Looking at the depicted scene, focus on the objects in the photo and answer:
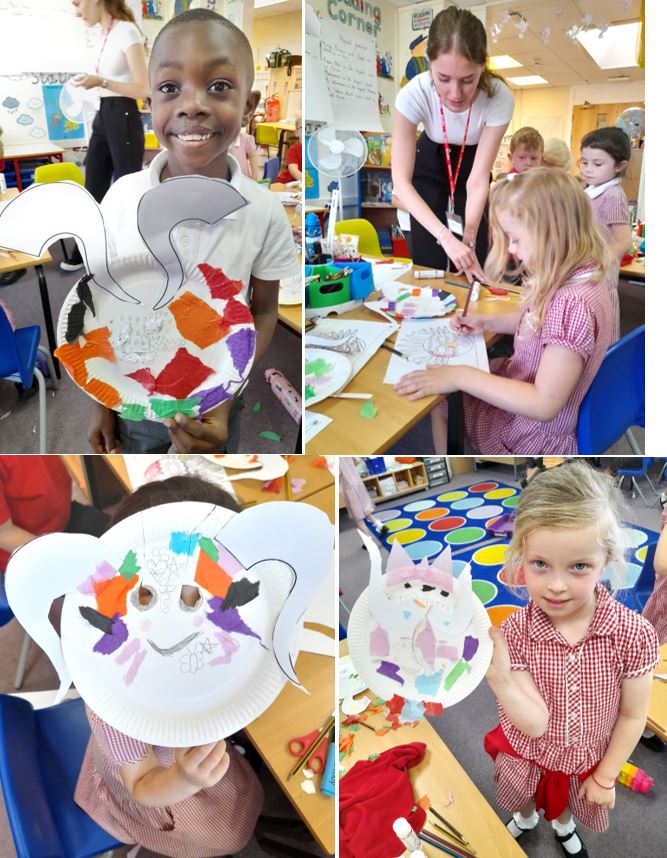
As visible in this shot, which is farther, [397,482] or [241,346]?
[397,482]

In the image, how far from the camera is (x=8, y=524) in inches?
42.2

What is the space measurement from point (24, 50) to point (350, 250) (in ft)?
1.90

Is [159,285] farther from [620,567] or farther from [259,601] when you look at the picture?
[620,567]

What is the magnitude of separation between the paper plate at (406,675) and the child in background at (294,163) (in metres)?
0.69

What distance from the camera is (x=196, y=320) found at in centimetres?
101

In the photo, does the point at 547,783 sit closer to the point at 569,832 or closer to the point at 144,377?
the point at 569,832

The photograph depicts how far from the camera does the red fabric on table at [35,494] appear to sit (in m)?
1.07

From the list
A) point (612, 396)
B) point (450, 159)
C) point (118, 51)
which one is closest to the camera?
point (118, 51)

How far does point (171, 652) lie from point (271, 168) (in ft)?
2.52

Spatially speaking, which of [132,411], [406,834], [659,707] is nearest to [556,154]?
[132,411]

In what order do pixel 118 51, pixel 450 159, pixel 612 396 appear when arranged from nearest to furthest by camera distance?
pixel 118 51
pixel 450 159
pixel 612 396

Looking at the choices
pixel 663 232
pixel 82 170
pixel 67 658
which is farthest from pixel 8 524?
pixel 663 232

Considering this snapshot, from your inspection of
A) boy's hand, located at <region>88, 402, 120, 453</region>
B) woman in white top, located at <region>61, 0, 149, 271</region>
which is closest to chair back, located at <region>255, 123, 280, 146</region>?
woman in white top, located at <region>61, 0, 149, 271</region>

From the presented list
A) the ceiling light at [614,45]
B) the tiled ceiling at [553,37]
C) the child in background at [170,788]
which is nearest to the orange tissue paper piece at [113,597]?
the child in background at [170,788]
